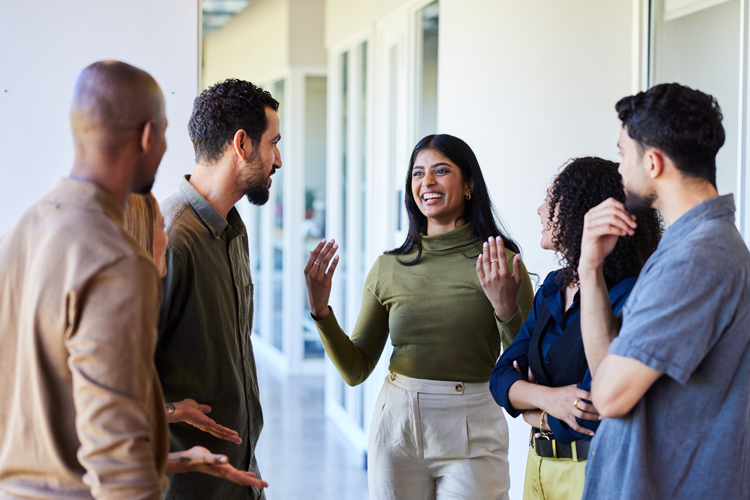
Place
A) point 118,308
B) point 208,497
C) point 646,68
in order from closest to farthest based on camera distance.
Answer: point 118,308 → point 208,497 → point 646,68

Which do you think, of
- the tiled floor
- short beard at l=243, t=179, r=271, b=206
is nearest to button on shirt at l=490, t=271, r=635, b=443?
short beard at l=243, t=179, r=271, b=206

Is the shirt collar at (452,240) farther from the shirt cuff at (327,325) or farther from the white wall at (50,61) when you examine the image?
the white wall at (50,61)

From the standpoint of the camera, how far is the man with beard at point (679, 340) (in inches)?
47.9

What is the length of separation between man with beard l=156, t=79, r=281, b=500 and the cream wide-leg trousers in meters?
0.42

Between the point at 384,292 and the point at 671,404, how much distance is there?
1121 millimetres

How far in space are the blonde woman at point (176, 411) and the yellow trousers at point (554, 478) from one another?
29.7 inches

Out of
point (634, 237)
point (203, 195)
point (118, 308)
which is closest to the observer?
point (118, 308)

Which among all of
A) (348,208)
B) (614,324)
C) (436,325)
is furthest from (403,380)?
(348,208)

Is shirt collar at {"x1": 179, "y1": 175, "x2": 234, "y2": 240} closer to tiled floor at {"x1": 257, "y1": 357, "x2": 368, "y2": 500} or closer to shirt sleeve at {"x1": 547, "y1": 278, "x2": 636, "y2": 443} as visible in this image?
Result: shirt sleeve at {"x1": 547, "y1": 278, "x2": 636, "y2": 443}

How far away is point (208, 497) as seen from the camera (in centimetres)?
178

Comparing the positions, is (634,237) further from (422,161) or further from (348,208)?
(348,208)

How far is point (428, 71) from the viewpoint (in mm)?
3947

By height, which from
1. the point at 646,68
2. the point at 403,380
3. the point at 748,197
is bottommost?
the point at 403,380

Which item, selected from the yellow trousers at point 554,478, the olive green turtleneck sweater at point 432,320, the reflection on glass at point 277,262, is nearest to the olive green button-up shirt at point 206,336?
the olive green turtleneck sweater at point 432,320
